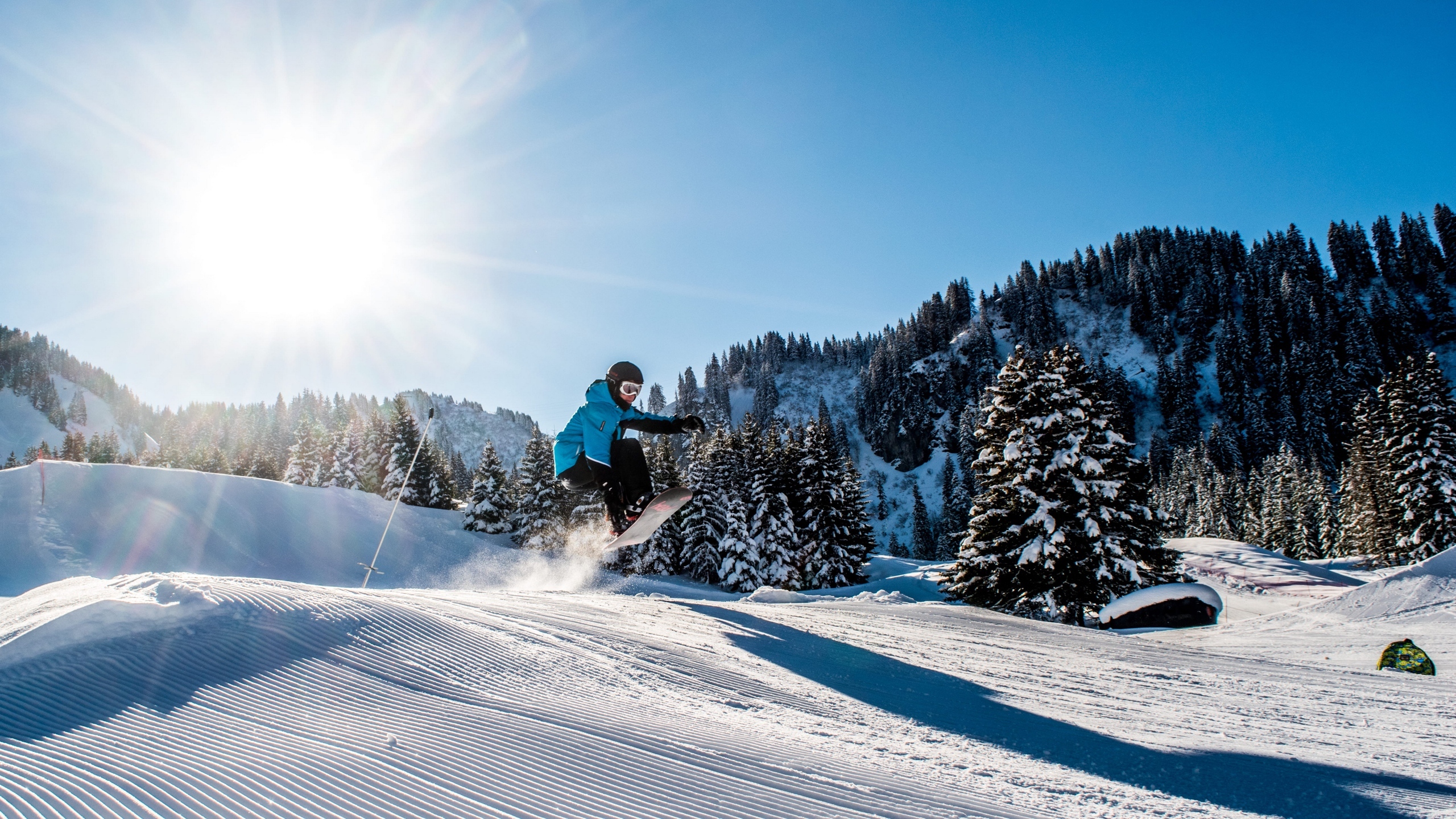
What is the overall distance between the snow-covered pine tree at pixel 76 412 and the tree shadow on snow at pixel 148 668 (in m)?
202

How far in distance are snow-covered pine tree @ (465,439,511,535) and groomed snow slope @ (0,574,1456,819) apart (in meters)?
32.7

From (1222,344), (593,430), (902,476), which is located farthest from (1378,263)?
(593,430)

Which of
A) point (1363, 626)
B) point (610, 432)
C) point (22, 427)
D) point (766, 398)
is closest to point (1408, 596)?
point (1363, 626)

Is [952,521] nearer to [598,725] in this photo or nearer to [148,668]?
[598,725]

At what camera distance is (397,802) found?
9.34 feet

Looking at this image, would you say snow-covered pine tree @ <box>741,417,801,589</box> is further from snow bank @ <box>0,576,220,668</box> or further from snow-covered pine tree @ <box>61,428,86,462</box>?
snow-covered pine tree @ <box>61,428,86,462</box>

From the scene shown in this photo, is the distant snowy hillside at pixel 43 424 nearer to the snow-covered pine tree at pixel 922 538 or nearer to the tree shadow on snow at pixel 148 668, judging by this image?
the snow-covered pine tree at pixel 922 538

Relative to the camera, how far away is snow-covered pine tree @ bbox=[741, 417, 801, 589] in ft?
109

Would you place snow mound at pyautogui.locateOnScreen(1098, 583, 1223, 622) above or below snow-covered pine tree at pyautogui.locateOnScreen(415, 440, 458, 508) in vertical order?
below

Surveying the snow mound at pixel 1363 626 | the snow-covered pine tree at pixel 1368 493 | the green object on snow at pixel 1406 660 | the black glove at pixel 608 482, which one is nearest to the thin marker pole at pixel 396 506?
the black glove at pixel 608 482

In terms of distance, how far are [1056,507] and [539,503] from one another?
1155 inches

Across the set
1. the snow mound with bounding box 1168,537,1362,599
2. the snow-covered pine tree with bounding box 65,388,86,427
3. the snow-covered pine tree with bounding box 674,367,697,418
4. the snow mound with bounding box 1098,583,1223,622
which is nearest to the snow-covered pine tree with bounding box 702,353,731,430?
the snow-covered pine tree with bounding box 674,367,697,418

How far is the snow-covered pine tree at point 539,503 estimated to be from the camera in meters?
37.6

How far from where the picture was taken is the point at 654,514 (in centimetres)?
983
